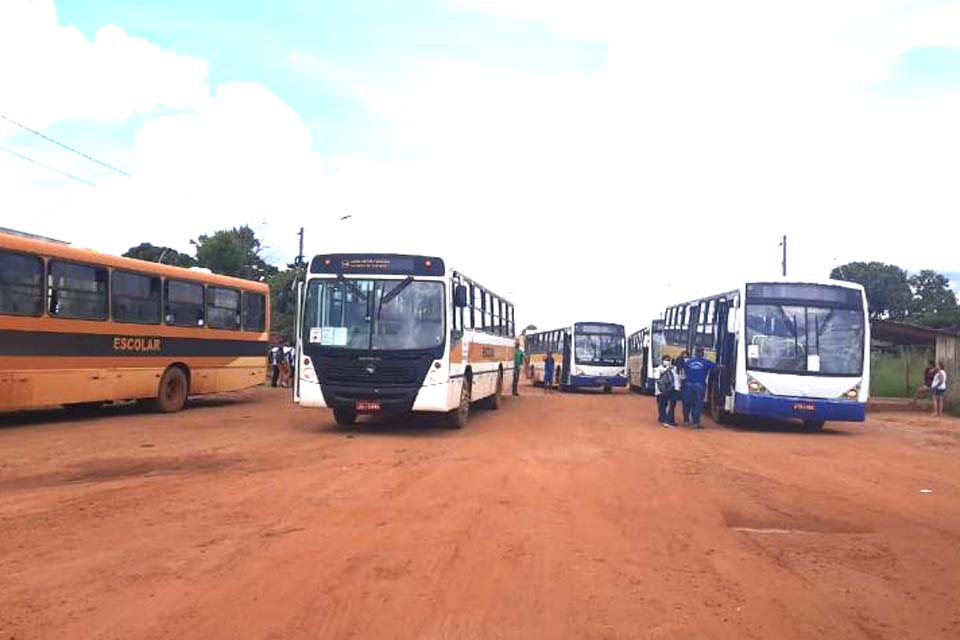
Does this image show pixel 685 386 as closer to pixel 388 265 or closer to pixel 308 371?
pixel 388 265

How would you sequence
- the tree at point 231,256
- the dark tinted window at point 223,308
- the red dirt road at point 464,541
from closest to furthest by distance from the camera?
the red dirt road at point 464,541, the dark tinted window at point 223,308, the tree at point 231,256

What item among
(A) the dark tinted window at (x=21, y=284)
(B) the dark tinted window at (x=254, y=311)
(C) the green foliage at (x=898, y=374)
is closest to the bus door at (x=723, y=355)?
(B) the dark tinted window at (x=254, y=311)

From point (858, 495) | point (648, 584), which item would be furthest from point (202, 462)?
point (858, 495)

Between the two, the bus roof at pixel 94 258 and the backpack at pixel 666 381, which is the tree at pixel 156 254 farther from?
the backpack at pixel 666 381

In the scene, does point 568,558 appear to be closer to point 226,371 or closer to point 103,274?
point 103,274

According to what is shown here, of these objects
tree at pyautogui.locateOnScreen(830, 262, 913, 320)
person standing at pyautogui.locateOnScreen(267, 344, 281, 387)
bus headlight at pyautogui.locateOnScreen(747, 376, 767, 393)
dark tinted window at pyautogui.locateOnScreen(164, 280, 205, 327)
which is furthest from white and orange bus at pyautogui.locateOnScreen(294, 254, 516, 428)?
tree at pyautogui.locateOnScreen(830, 262, 913, 320)

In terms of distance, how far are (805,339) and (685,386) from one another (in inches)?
100

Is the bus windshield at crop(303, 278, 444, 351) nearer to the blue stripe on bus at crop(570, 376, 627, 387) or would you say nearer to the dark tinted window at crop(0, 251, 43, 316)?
the dark tinted window at crop(0, 251, 43, 316)

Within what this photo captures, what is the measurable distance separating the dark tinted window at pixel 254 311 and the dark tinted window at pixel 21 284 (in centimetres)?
719

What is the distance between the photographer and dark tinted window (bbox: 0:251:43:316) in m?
13.8

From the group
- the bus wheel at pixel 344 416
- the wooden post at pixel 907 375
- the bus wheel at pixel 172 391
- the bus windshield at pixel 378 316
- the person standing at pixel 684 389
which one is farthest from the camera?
the wooden post at pixel 907 375

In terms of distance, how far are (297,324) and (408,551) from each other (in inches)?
350

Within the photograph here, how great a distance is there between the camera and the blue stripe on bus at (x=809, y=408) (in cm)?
1700

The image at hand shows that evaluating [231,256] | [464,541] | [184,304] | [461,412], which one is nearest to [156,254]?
[231,256]
